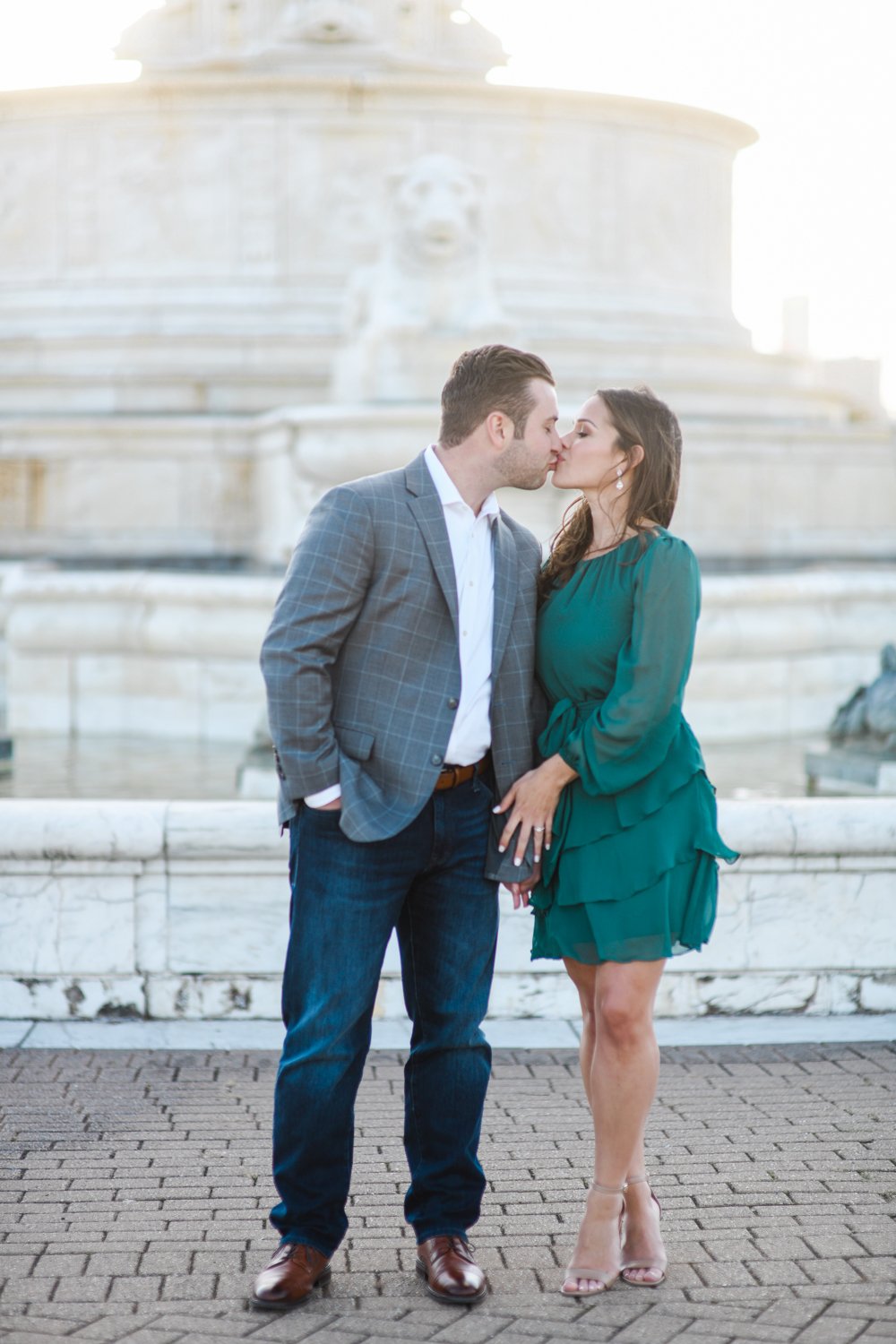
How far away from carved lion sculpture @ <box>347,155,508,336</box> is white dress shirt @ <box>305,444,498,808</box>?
10.8m

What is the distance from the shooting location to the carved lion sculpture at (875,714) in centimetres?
889

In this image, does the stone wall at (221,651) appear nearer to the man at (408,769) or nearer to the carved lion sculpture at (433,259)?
the carved lion sculpture at (433,259)

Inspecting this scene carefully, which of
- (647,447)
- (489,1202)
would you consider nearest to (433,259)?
(647,447)

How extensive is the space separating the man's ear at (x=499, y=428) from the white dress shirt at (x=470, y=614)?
0.13m

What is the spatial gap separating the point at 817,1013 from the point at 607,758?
2.38 meters

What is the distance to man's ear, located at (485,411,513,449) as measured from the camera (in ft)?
11.3

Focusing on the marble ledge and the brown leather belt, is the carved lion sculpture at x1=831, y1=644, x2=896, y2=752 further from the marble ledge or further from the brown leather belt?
the brown leather belt

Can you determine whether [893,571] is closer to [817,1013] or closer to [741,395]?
[741,395]

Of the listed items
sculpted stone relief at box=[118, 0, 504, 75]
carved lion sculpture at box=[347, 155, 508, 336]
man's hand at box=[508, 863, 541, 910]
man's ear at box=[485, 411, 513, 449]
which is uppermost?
sculpted stone relief at box=[118, 0, 504, 75]

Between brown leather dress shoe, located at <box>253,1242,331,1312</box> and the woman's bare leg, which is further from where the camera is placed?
the woman's bare leg

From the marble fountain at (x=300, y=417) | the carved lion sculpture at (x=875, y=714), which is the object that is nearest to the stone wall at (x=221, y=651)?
the marble fountain at (x=300, y=417)

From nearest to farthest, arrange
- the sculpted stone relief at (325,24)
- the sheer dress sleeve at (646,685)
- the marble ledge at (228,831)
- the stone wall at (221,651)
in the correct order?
1. the sheer dress sleeve at (646,685)
2. the marble ledge at (228,831)
3. the stone wall at (221,651)
4. the sculpted stone relief at (325,24)

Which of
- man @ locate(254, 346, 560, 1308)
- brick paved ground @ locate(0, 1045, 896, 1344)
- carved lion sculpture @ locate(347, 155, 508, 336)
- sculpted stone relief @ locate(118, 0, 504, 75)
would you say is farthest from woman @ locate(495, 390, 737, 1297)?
sculpted stone relief @ locate(118, 0, 504, 75)

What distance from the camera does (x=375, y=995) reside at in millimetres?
3447
